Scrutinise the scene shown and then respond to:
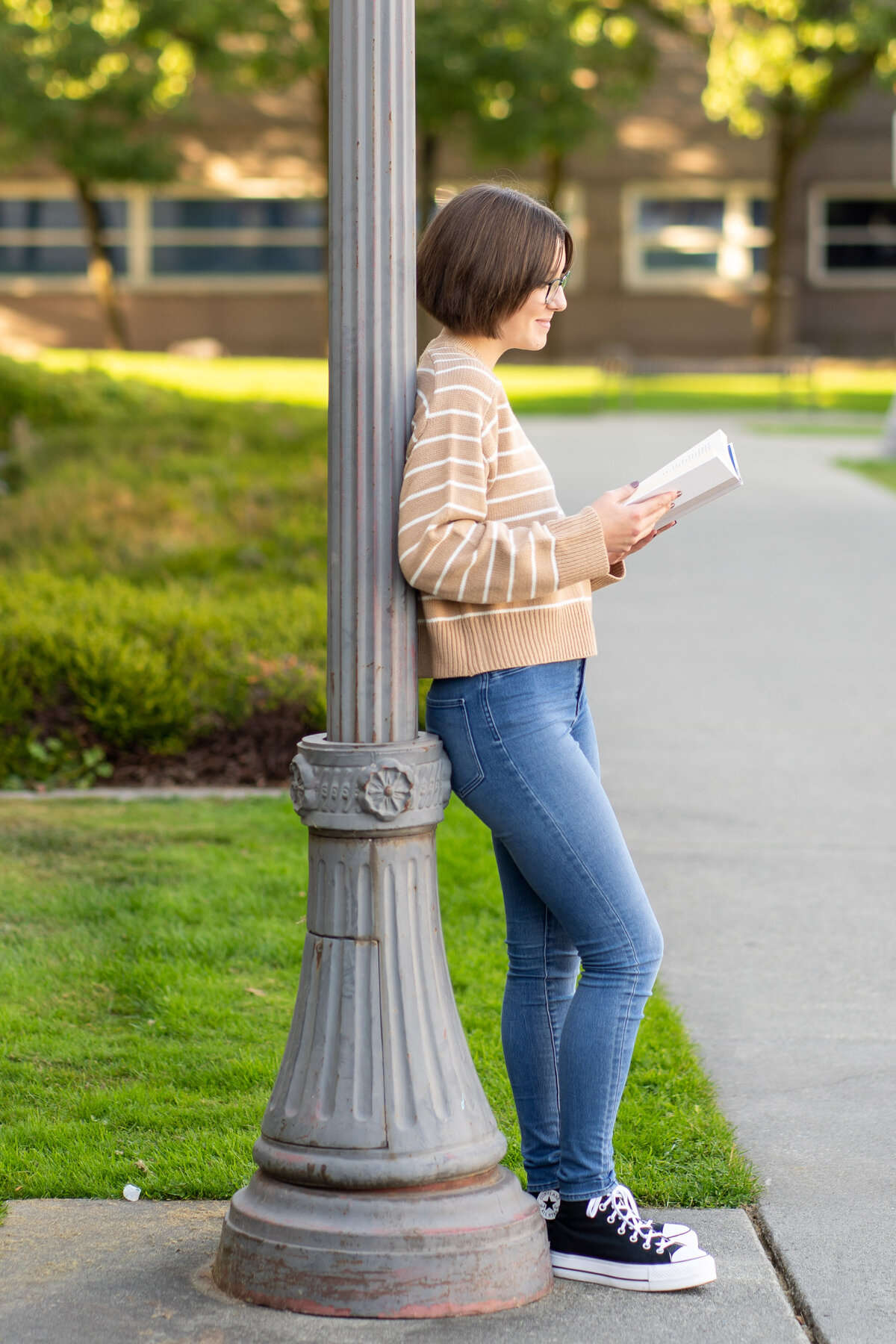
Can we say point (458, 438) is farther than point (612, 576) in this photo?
No

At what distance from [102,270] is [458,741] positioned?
33.9 meters

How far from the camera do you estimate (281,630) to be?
733 cm

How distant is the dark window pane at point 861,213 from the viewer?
37.2 m

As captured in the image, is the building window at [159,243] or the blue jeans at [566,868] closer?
the blue jeans at [566,868]

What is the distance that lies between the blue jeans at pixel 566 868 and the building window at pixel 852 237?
120ft

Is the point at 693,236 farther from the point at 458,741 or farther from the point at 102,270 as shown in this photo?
the point at 458,741

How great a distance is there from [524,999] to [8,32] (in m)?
28.2

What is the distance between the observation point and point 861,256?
1479 inches

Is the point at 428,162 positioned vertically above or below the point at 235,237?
below

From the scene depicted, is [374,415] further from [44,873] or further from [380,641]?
[44,873]

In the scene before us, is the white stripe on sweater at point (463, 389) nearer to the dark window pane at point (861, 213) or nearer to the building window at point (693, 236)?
the building window at point (693, 236)

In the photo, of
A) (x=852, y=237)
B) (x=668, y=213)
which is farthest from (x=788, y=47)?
(x=852, y=237)

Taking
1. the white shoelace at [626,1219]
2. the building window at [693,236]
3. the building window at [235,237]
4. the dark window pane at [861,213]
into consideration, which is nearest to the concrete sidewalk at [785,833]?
the white shoelace at [626,1219]

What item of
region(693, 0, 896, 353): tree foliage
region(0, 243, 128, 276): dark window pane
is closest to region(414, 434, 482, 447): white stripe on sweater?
region(693, 0, 896, 353): tree foliage
